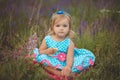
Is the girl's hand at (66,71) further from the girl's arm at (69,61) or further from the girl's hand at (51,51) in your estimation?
the girl's hand at (51,51)

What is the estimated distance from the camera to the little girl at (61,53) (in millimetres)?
3959

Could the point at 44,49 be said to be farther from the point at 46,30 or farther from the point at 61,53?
the point at 46,30

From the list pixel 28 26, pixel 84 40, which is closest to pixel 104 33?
pixel 84 40

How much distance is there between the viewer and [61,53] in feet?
13.3

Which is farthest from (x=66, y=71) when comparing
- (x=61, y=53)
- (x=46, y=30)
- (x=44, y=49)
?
(x=46, y=30)

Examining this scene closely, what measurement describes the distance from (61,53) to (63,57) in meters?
0.05

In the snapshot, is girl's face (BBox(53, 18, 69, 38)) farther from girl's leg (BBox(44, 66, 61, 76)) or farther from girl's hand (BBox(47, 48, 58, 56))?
girl's leg (BBox(44, 66, 61, 76))

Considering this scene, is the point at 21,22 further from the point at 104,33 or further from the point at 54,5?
the point at 104,33

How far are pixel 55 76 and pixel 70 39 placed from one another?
416 mm

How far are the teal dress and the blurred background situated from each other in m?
0.08

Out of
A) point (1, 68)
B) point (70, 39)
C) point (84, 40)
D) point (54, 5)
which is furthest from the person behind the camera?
point (54, 5)

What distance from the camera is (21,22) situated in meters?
4.50

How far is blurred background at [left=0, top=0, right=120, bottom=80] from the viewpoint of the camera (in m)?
3.87

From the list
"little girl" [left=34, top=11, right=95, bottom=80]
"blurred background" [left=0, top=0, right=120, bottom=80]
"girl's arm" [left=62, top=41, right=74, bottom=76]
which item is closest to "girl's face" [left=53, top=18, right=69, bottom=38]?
"little girl" [left=34, top=11, right=95, bottom=80]
